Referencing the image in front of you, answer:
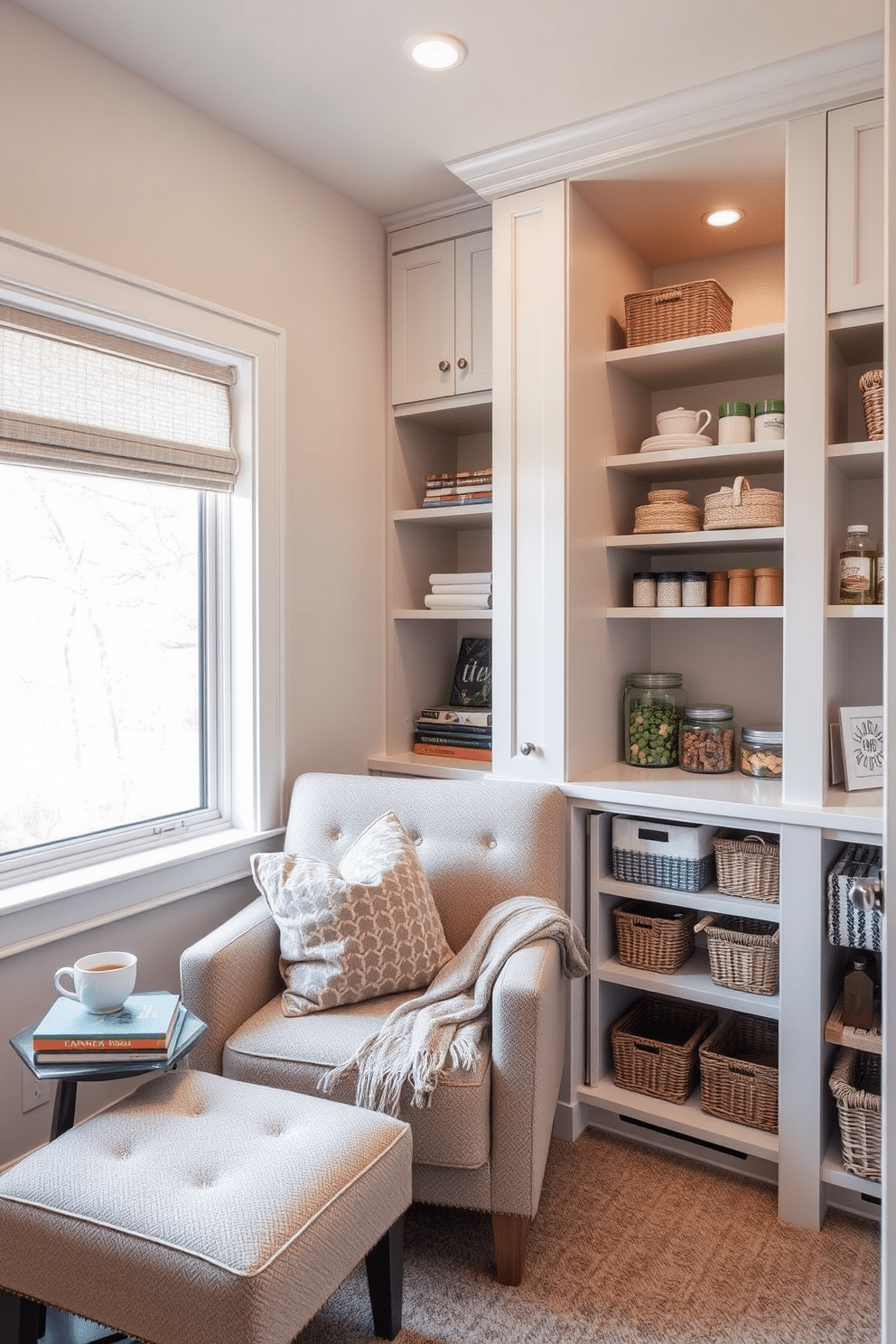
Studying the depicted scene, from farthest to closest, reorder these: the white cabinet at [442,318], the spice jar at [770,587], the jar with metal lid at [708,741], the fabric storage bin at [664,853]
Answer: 1. the white cabinet at [442,318]
2. the jar with metal lid at [708,741]
3. the spice jar at [770,587]
4. the fabric storage bin at [664,853]

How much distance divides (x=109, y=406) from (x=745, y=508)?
1.61 meters

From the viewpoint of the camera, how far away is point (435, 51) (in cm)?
206

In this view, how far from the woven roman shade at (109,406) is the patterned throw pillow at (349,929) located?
1.02 meters

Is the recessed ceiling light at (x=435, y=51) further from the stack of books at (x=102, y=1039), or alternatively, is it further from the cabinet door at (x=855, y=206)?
the stack of books at (x=102, y=1039)

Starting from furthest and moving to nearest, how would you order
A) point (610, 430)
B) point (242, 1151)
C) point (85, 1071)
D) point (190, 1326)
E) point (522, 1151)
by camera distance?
1. point (610, 430)
2. point (522, 1151)
3. point (85, 1071)
4. point (242, 1151)
5. point (190, 1326)

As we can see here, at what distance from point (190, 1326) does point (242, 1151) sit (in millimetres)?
261

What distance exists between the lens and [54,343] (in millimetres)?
2072

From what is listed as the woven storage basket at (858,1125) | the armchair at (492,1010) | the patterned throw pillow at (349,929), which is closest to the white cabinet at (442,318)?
the armchair at (492,1010)

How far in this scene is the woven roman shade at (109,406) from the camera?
2002 mm

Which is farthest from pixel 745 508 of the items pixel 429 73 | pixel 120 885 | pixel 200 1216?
pixel 200 1216

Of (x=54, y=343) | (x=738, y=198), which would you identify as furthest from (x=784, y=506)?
(x=54, y=343)

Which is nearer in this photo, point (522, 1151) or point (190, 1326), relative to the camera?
point (190, 1326)

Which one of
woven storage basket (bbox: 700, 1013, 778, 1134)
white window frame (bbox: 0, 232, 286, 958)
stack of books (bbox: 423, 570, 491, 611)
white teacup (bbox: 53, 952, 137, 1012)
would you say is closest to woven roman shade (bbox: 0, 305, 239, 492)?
white window frame (bbox: 0, 232, 286, 958)

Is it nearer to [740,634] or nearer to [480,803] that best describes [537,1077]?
[480,803]
